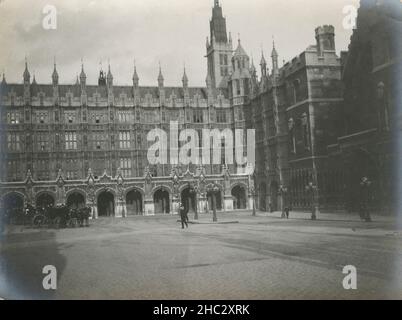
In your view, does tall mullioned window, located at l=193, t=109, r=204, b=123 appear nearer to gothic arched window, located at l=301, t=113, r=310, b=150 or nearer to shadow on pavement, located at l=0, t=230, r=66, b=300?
gothic arched window, located at l=301, t=113, r=310, b=150

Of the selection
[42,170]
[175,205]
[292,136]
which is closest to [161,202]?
[175,205]

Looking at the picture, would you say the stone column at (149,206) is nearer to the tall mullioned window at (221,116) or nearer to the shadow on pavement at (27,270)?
the tall mullioned window at (221,116)

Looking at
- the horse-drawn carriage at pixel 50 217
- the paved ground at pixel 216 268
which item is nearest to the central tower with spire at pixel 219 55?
the horse-drawn carriage at pixel 50 217

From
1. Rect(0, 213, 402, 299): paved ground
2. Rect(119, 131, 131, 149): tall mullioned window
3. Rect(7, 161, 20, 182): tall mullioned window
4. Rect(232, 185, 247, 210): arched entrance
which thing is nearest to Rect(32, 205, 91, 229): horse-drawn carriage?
Rect(0, 213, 402, 299): paved ground

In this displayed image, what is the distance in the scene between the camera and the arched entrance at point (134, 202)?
54344 millimetres

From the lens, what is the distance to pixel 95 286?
10.2 meters

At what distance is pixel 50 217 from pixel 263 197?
2624cm

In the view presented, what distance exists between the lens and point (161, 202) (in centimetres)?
5594

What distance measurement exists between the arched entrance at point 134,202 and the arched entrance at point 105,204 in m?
2.03

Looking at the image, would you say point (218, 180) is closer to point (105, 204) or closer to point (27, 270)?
point (105, 204)

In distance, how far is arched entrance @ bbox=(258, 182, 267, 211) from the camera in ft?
159

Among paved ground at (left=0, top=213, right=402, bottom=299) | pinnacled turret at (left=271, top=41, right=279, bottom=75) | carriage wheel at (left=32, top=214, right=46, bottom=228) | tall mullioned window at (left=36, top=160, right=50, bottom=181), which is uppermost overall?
pinnacled turret at (left=271, top=41, right=279, bottom=75)

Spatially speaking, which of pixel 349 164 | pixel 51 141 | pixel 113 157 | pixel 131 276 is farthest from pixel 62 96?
pixel 131 276

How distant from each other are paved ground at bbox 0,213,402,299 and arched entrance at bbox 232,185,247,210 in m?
39.4
